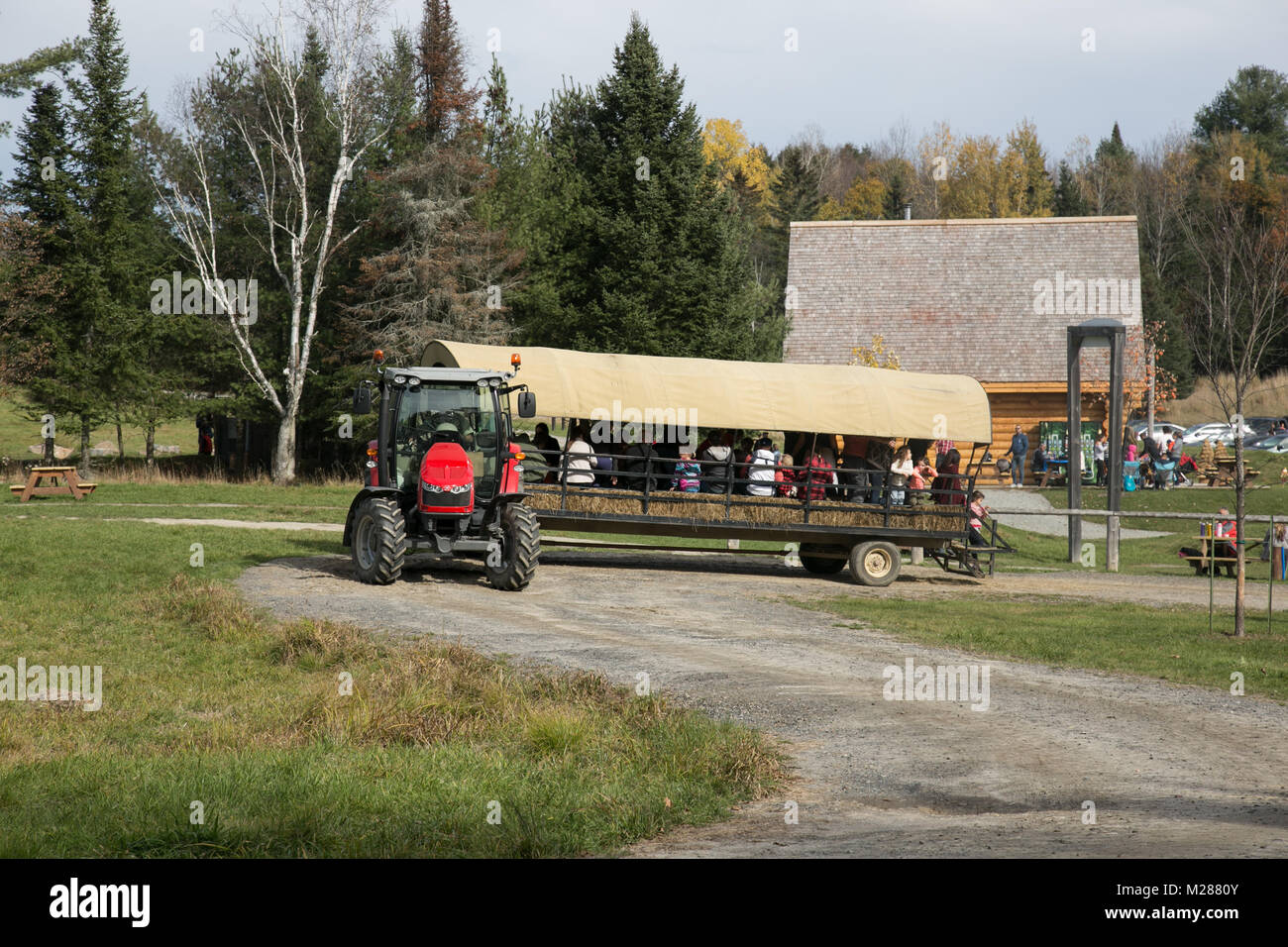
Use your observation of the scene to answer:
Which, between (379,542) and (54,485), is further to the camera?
(54,485)

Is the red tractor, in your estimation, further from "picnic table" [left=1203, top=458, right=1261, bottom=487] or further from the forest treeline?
"picnic table" [left=1203, top=458, right=1261, bottom=487]

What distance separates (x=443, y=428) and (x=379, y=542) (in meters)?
2.01

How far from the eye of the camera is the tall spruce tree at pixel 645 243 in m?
39.7

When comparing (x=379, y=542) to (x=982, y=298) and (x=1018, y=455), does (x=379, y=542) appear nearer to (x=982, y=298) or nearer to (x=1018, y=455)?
(x=1018, y=455)

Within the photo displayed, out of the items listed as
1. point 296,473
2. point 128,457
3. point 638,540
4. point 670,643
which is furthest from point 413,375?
point 128,457

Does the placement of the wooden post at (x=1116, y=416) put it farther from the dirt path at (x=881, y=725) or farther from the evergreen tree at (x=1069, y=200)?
the evergreen tree at (x=1069, y=200)

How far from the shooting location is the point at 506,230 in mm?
40938

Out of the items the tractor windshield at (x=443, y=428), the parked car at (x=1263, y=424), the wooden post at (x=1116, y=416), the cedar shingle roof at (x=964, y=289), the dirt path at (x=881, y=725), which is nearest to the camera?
the dirt path at (x=881, y=725)

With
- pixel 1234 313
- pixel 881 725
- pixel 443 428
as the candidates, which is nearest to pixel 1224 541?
pixel 1234 313

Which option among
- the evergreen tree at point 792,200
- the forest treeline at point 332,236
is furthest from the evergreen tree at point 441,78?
the evergreen tree at point 792,200

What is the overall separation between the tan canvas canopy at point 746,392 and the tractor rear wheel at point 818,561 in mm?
2219

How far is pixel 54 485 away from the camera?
1261 inches

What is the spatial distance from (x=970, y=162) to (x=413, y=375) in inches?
3129
